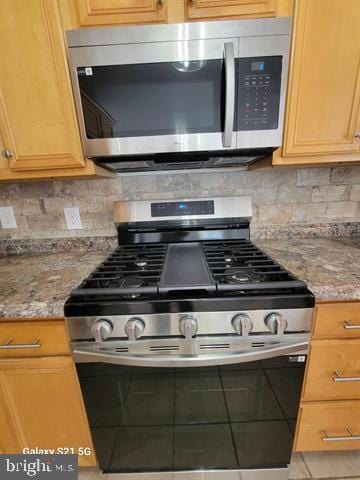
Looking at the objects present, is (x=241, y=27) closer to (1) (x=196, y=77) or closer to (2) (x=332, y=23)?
(1) (x=196, y=77)

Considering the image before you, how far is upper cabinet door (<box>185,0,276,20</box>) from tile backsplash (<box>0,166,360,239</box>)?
66cm

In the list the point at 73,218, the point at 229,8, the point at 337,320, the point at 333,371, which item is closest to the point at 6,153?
the point at 73,218

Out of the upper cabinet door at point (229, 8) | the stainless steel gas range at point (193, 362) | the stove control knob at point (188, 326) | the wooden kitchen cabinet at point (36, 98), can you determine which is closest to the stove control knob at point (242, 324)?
the stainless steel gas range at point (193, 362)

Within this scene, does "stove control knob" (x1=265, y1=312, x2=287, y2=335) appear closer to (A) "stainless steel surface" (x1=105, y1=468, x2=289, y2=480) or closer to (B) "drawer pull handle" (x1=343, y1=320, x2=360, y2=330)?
(B) "drawer pull handle" (x1=343, y1=320, x2=360, y2=330)

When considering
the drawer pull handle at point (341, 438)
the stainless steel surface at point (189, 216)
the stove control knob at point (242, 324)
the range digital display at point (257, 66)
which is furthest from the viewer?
the stainless steel surface at point (189, 216)

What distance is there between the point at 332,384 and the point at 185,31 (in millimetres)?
1501

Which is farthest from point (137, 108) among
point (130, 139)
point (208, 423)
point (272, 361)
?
point (208, 423)

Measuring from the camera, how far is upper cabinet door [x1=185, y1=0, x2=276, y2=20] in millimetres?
866

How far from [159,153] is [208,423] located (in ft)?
3.77

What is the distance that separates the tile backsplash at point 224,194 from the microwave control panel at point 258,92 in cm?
42

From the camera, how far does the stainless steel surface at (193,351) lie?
0.81 meters

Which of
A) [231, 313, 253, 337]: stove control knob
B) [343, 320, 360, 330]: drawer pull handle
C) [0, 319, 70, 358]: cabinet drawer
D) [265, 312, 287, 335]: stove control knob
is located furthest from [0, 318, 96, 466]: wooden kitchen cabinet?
[343, 320, 360, 330]: drawer pull handle
